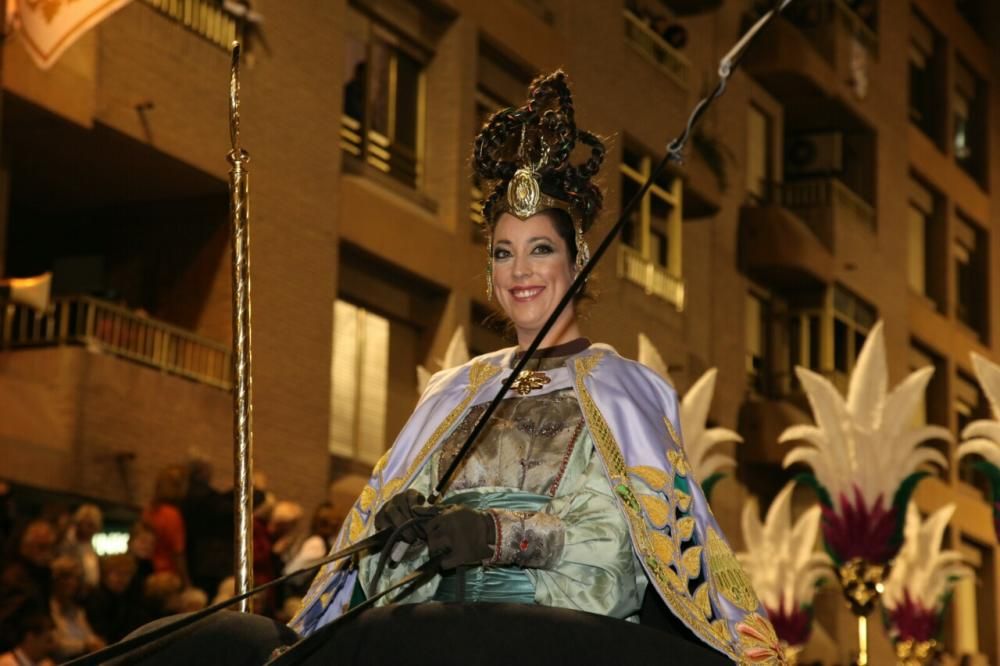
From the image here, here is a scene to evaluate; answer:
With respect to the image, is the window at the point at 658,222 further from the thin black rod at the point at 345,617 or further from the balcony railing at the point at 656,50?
the thin black rod at the point at 345,617

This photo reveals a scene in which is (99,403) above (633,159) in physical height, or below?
below

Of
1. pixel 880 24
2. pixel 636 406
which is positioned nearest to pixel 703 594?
pixel 636 406

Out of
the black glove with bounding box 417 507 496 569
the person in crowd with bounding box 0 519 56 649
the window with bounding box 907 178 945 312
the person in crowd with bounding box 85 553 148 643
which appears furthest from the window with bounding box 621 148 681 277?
the black glove with bounding box 417 507 496 569

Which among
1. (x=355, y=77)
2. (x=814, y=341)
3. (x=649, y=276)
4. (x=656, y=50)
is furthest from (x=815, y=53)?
(x=355, y=77)

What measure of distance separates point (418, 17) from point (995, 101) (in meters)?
18.0

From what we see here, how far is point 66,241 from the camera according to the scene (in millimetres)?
15570

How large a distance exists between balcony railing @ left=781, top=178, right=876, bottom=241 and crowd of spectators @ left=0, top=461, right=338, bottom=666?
707 inches

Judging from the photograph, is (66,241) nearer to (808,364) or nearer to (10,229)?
(10,229)

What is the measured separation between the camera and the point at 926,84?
3186 centimetres

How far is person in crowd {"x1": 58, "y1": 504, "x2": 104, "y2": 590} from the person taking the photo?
902cm

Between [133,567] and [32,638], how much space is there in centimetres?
93

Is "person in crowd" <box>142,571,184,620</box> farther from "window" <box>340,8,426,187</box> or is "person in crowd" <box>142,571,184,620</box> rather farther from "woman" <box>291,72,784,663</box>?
"window" <box>340,8,426,187</box>

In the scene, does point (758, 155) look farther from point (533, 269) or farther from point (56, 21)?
point (533, 269)

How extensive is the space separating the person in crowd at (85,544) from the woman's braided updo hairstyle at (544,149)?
14.8 ft
